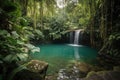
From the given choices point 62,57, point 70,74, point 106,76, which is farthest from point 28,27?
point 62,57

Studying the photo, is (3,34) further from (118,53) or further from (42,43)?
(42,43)

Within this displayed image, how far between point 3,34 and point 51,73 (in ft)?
10.6

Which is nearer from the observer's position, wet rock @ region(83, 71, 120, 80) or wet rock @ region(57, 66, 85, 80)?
wet rock @ region(83, 71, 120, 80)

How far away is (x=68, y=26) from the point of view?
15.4 m

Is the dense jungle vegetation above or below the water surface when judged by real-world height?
above

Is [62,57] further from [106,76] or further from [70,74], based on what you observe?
[106,76]

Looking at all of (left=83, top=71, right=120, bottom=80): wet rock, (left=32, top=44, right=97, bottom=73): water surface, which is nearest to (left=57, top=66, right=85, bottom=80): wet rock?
(left=32, top=44, right=97, bottom=73): water surface

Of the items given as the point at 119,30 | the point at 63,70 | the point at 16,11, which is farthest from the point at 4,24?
the point at 119,30

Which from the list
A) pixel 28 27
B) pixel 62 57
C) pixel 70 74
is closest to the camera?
pixel 28 27

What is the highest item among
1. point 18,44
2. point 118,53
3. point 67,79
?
point 18,44

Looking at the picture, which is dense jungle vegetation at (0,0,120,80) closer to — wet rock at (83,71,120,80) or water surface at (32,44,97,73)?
water surface at (32,44,97,73)

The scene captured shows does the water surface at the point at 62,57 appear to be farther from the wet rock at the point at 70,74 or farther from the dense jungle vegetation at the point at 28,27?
the dense jungle vegetation at the point at 28,27

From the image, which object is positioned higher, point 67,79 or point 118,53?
point 118,53

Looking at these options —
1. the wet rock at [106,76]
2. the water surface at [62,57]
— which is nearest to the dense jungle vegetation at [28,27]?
the water surface at [62,57]
